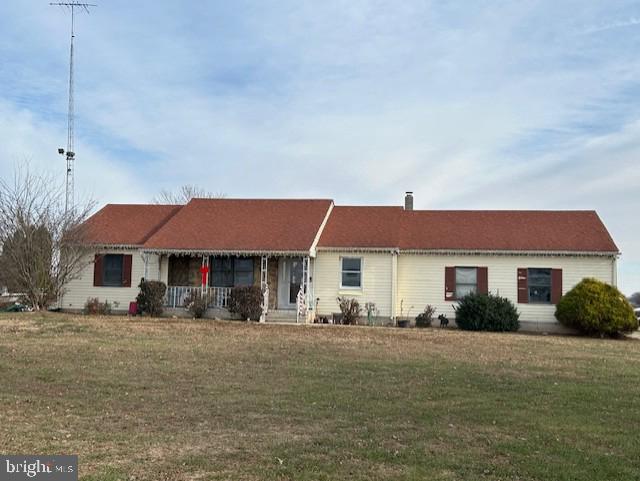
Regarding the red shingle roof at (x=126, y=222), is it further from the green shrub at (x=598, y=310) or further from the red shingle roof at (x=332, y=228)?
the green shrub at (x=598, y=310)

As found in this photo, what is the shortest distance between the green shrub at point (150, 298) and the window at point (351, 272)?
273 inches

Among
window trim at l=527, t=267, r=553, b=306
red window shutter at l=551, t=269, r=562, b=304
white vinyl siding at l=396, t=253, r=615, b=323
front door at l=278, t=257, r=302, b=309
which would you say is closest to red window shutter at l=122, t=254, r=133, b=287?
front door at l=278, t=257, r=302, b=309

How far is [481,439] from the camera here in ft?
25.3

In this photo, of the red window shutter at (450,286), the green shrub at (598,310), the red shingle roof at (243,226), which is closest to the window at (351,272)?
the red shingle roof at (243,226)

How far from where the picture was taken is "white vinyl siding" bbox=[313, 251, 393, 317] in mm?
25688

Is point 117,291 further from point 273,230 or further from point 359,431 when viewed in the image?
point 359,431

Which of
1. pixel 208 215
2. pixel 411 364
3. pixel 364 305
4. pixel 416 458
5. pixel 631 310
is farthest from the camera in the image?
pixel 208 215

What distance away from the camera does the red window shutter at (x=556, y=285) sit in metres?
25.2

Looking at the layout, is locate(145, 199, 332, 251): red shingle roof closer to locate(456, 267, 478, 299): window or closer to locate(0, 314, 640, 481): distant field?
locate(456, 267, 478, 299): window

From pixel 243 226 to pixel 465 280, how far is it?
29.9 feet

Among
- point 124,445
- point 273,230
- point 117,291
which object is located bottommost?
point 124,445

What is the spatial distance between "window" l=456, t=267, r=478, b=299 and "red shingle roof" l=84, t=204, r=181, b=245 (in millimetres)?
12690

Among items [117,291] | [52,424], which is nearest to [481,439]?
[52,424]

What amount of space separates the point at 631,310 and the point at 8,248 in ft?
72.3
